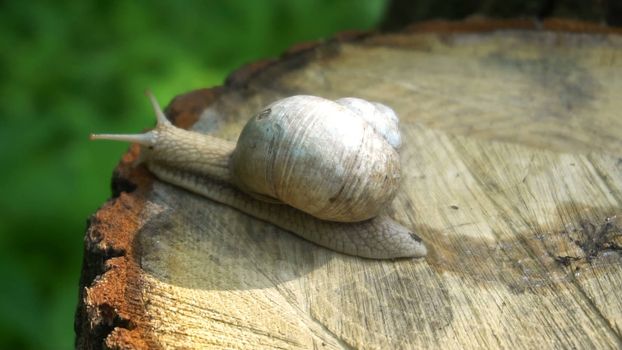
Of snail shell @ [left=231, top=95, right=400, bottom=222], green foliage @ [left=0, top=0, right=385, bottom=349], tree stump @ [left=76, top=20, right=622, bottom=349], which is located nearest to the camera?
tree stump @ [left=76, top=20, right=622, bottom=349]

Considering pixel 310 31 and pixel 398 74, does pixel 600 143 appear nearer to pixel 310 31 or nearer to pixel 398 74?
pixel 398 74

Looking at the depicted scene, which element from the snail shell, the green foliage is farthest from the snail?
the green foliage

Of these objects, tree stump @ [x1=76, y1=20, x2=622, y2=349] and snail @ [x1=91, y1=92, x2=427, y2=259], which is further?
snail @ [x1=91, y1=92, x2=427, y2=259]

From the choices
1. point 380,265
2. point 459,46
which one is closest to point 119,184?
point 380,265

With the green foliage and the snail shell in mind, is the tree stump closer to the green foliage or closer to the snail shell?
the snail shell

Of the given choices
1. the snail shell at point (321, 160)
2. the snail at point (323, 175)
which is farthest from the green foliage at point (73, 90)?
the snail shell at point (321, 160)

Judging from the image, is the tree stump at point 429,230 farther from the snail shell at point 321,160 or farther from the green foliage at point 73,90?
the green foliage at point 73,90
